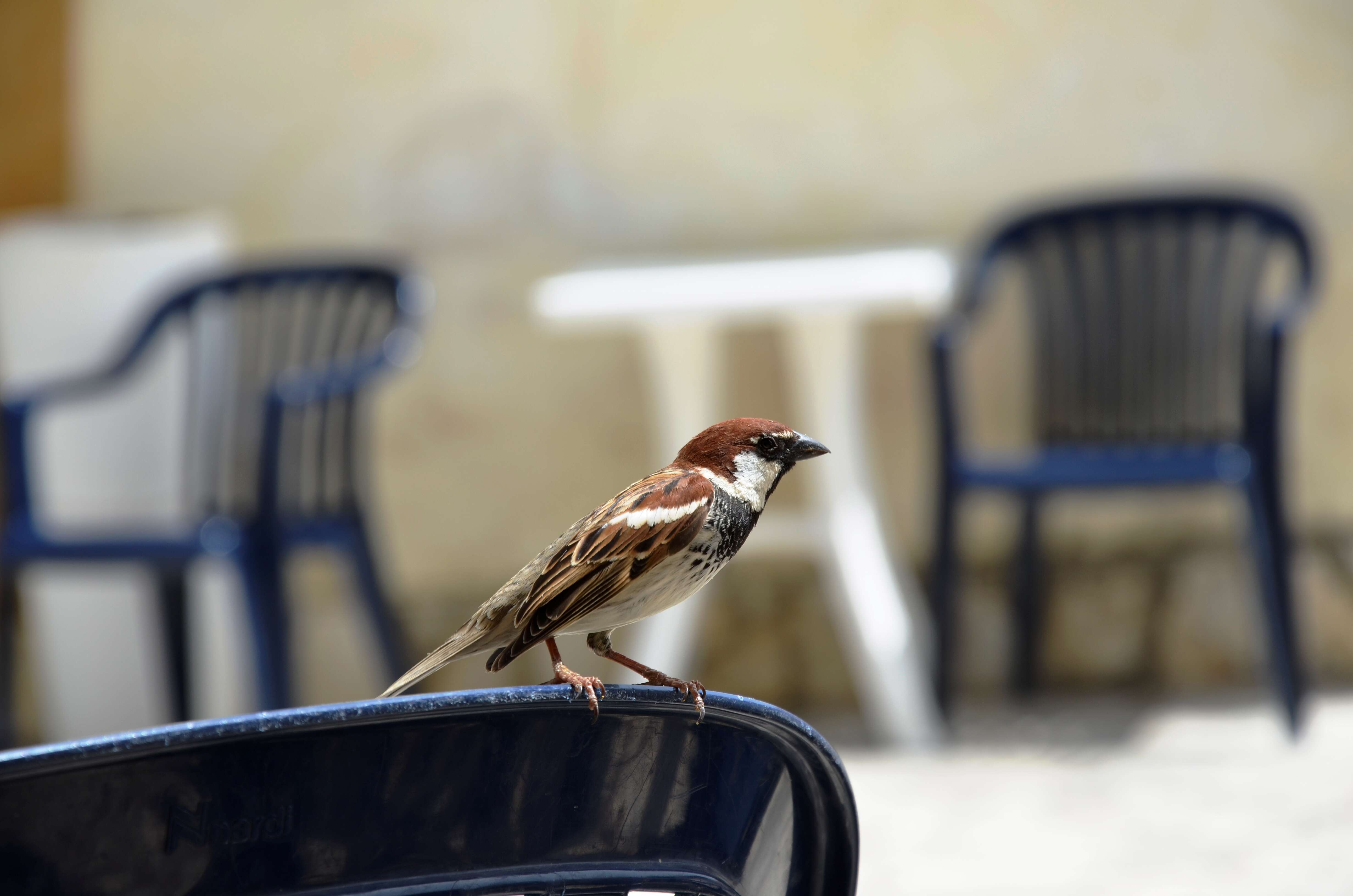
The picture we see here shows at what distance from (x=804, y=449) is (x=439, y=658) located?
0.22 metres

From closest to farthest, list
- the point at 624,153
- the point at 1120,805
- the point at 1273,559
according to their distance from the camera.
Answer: the point at 1120,805 → the point at 1273,559 → the point at 624,153

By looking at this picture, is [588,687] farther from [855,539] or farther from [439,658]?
[855,539]

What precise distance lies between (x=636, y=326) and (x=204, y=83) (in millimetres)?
1402

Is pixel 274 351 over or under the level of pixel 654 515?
under

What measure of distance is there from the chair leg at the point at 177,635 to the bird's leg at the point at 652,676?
9.02 feet

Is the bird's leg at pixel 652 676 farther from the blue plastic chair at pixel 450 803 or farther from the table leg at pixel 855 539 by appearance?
the table leg at pixel 855 539

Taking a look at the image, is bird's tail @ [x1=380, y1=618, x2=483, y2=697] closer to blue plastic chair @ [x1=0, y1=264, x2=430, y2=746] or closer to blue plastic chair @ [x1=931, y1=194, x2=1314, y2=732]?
blue plastic chair @ [x1=0, y1=264, x2=430, y2=746]

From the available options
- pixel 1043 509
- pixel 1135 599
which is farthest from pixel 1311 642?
pixel 1043 509

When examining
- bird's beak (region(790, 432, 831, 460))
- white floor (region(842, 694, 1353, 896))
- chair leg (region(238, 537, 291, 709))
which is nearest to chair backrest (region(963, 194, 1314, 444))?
white floor (region(842, 694, 1353, 896))

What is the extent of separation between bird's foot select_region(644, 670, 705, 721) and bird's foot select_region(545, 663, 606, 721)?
34 millimetres

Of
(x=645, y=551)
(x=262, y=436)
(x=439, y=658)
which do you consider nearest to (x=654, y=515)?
(x=645, y=551)

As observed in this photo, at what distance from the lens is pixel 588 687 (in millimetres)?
569

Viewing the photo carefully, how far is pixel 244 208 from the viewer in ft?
11.8

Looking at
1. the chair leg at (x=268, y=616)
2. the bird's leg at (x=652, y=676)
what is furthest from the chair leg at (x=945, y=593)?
the bird's leg at (x=652, y=676)
